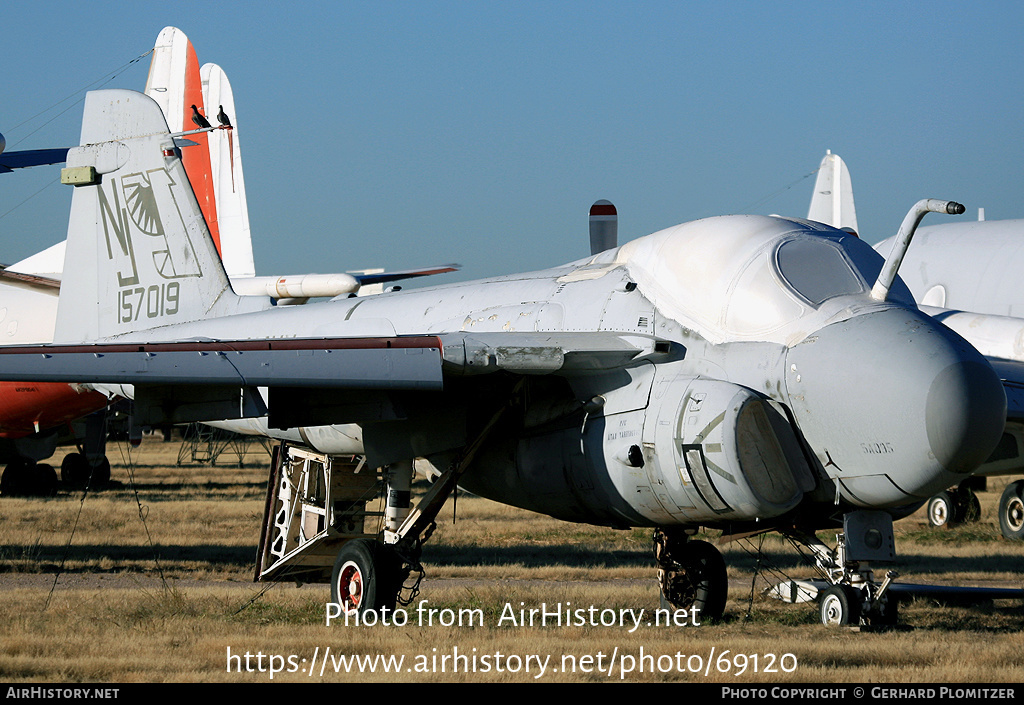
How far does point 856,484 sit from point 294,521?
23.5 feet

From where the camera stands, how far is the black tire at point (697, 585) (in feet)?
35.8

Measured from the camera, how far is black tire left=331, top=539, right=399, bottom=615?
1004 centimetres

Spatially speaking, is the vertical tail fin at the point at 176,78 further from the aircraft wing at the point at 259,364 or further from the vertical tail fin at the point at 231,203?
the aircraft wing at the point at 259,364

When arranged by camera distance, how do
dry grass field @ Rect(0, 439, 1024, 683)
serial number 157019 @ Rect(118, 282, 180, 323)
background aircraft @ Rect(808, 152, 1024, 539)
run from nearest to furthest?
dry grass field @ Rect(0, 439, 1024, 683), serial number 157019 @ Rect(118, 282, 180, 323), background aircraft @ Rect(808, 152, 1024, 539)

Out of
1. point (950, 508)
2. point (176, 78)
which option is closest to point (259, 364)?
point (950, 508)

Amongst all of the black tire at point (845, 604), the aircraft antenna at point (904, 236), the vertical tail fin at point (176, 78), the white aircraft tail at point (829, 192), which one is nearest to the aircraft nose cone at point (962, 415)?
the aircraft antenna at point (904, 236)

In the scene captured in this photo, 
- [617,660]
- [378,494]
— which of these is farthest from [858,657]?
[378,494]

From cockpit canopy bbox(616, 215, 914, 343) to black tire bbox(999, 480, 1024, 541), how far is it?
12.6 metres

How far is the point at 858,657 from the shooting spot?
26.7 ft

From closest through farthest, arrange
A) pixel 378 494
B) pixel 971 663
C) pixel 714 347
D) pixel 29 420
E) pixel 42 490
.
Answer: pixel 971 663 < pixel 714 347 < pixel 378 494 < pixel 29 420 < pixel 42 490

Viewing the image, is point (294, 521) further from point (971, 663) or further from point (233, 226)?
point (233, 226)

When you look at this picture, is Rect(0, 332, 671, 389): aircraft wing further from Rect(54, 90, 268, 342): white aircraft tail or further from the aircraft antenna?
Rect(54, 90, 268, 342): white aircraft tail

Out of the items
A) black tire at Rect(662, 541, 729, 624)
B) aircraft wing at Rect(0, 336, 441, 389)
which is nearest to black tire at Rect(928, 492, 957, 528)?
black tire at Rect(662, 541, 729, 624)

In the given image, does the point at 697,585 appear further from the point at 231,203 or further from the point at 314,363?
the point at 231,203
